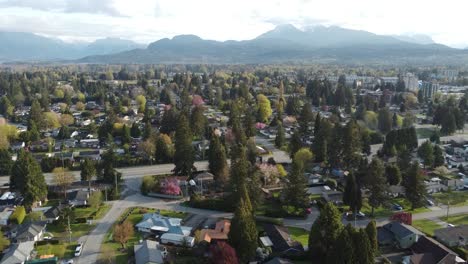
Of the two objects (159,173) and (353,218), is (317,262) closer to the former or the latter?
(353,218)

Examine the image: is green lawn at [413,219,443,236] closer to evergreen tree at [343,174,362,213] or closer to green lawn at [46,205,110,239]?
evergreen tree at [343,174,362,213]

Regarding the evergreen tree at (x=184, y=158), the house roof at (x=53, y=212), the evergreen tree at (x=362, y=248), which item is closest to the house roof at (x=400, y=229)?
the evergreen tree at (x=362, y=248)

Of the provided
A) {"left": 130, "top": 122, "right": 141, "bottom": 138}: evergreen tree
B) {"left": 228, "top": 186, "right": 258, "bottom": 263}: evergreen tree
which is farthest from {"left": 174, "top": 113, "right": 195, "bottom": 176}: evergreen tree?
{"left": 130, "top": 122, "right": 141, "bottom": 138}: evergreen tree

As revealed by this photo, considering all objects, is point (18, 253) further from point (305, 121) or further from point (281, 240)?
point (305, 121)

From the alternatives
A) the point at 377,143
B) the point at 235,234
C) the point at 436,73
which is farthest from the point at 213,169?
the point at 436,73

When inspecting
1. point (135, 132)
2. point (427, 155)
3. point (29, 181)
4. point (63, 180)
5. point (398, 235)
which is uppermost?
point (29, 181)

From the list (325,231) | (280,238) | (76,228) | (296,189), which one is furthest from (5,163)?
(325,231)
